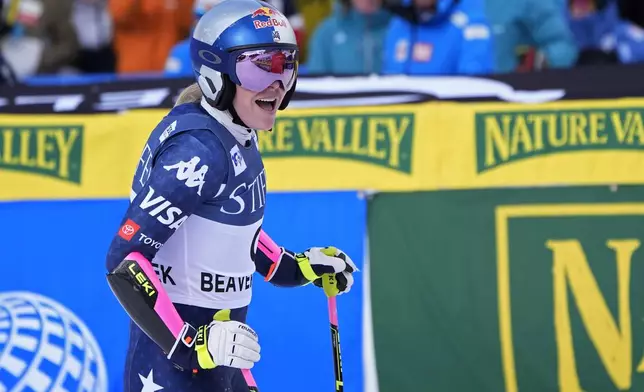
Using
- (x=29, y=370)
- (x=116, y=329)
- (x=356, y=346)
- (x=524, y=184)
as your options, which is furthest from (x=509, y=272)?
(x=29, y=370)

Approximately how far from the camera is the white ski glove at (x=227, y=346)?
402 cm

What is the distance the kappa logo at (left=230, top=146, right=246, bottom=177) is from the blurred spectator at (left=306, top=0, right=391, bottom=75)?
4.08m

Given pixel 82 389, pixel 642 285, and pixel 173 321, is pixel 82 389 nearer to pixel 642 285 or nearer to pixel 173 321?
pixel 173 321

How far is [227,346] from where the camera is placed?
4016 millimetres

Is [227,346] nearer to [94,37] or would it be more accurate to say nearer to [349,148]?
[349,148]

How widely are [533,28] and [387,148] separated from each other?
7.38ft

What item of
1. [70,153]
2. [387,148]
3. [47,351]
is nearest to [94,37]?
[70,153]

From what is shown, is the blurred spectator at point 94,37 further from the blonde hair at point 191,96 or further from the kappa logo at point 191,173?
the kappa logo at point 191,173

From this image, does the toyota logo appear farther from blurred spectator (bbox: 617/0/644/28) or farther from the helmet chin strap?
blurred spectator (bbox: 617/0/644/28)

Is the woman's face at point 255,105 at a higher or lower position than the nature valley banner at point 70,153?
higher

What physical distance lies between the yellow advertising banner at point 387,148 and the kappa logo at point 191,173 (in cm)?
269

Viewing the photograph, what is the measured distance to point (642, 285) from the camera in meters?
6.49

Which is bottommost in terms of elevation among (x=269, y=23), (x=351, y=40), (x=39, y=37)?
(x=269, y=23)

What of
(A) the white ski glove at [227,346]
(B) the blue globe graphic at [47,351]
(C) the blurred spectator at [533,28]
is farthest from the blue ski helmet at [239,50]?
(C) the blurred spectator at [533,28]
